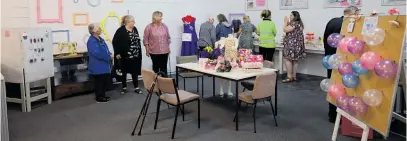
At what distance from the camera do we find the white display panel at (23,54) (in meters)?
4.64

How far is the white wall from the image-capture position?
218 inches

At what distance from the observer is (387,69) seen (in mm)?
2613

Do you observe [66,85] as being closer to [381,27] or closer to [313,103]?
[313,103]

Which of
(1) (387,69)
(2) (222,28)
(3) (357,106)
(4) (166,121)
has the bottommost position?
(4) (166,121)

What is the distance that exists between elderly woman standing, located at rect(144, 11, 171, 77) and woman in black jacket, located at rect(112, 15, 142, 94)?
0.86ft

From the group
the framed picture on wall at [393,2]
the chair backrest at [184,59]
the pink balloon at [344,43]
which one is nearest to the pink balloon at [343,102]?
the pink balloon at [344,43]

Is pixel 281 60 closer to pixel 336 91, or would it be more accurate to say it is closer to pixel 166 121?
pixel 166 121

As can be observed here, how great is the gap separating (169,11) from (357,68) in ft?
16.9

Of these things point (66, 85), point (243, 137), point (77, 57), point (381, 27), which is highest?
point (381, 27)

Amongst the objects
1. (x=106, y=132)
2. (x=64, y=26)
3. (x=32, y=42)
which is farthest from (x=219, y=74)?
(x=64, y=26)

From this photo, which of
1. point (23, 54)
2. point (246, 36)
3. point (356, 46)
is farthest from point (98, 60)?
point (356, 46)

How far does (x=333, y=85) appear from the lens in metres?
3.40

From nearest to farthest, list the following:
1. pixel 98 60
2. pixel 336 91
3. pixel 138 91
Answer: pixel 336 91 → pixel 98 60 → pixel 138 91

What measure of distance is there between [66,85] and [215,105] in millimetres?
2335
